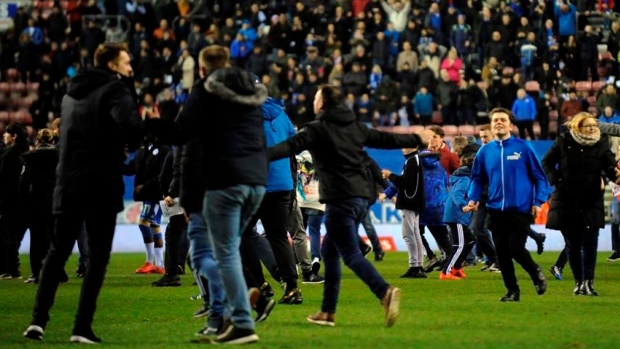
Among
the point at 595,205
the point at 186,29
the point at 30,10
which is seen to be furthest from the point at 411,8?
the point at 595,205

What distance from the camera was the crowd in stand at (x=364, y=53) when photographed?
3316 centimetres

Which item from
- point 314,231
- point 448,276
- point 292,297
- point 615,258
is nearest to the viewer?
point 292,297

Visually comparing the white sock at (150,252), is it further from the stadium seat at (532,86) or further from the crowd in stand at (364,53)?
the stadium seat at (532,86)

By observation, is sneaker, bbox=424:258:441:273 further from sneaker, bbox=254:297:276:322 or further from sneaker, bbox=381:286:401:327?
sneaker, bbox=381:286:401:327

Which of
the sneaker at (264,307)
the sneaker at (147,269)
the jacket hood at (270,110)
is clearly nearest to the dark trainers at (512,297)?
the jacket hood at (270,110)

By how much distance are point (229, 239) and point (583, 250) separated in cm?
617

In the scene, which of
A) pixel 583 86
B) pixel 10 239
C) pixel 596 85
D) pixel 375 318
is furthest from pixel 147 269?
pixel 596 85

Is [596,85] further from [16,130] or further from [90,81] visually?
[90,81]

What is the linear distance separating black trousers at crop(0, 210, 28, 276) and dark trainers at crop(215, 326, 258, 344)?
1031cm

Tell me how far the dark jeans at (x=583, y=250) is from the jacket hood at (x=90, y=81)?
250 inches

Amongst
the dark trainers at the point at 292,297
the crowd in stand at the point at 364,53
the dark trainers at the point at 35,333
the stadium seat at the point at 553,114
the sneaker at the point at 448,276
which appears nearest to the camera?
the dark trainers at the point at 35,333

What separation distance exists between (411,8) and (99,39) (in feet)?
29.1

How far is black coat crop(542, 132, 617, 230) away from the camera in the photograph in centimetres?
1425

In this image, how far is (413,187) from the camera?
60.3 feet
